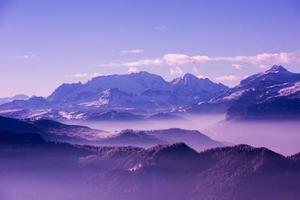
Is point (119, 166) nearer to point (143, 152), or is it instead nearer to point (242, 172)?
point (143, 152)

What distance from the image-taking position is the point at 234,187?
154 meters

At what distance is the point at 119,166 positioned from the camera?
644 feet

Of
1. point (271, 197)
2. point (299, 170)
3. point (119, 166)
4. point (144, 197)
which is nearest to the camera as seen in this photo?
point (271, 197)

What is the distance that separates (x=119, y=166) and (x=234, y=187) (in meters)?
53.3

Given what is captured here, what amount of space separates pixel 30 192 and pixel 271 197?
86175 mm

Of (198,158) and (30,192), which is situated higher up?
(198,158)

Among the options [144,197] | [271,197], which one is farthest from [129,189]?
[271,197]

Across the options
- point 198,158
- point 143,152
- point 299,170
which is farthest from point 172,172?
point 299,170

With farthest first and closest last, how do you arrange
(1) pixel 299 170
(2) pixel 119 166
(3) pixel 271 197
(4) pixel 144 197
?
(2) pixel 119 166
(4) pixel 144 197
(1) pixel 299 170
(3) pixel 271 197

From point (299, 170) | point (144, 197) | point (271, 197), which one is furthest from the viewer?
point (144, 197)

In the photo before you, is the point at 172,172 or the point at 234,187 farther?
the point at 172,172

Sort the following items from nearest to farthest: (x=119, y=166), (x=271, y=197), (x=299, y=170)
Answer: (x=271, y=197) → (x=299, y=170) → (x=119, y=166)

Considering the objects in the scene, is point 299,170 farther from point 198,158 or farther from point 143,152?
point 143,152

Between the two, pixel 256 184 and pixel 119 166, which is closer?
pixel 256 184
